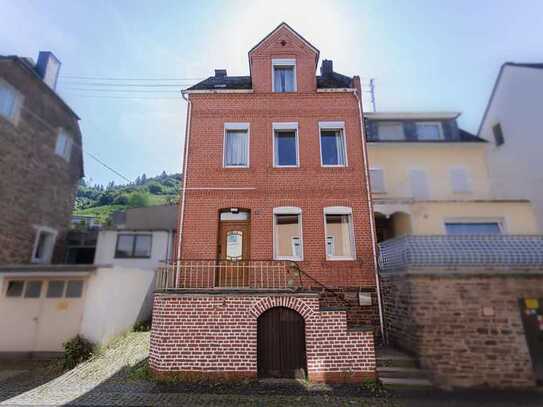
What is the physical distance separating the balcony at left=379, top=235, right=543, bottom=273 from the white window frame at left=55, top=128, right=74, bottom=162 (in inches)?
763

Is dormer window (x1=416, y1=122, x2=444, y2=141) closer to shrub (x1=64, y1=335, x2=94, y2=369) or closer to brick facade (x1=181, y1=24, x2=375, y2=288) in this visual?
brick facade (x1=181, y1=24, x2=375, y2=288)

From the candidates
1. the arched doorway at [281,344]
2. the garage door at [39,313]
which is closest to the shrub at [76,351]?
the garage door at [39,313]

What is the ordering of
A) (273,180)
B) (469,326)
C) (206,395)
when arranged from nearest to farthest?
1. (206,395)
2. (469,326)
3. (273,180)

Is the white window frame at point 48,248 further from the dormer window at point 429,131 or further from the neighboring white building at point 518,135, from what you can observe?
the neighboring white building at point 518,135

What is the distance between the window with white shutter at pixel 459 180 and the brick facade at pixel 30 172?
22212 millimetres

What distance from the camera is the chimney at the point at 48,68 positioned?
16.9 metres

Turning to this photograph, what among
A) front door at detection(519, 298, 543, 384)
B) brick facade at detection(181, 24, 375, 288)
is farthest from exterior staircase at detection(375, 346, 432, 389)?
front door at detection(519, 298, 543, 384)

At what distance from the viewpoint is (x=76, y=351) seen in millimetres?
9031

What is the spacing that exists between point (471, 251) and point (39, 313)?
14212 mm

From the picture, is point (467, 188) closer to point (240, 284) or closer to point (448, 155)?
point (448, 155)

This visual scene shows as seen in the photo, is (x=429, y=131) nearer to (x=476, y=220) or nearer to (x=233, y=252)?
(x=476, y=220)

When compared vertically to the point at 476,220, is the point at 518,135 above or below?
above

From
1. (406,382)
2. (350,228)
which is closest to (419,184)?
(350,228)

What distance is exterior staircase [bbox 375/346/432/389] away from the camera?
665 cm
